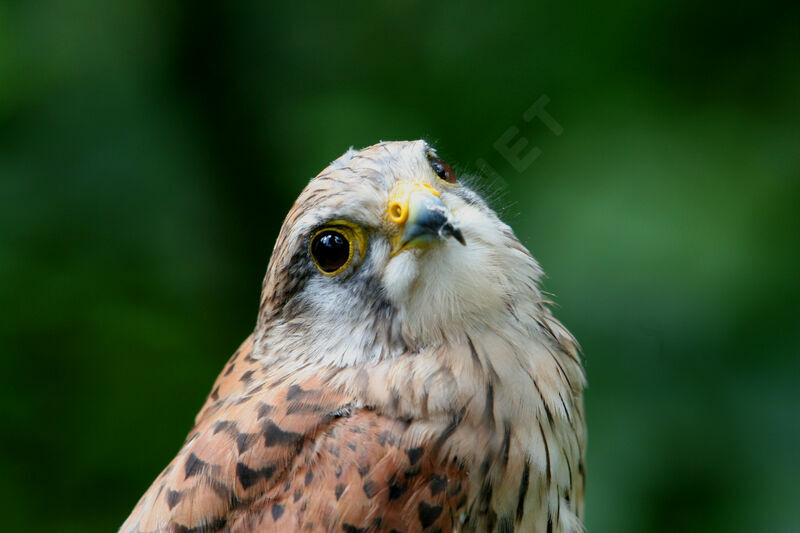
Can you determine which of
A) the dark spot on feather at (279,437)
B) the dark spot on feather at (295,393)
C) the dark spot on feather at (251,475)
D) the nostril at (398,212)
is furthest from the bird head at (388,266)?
the dark spot on feather at (251,475)

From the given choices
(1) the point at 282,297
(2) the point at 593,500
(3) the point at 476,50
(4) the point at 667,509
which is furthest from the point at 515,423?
(3) the point at 476,50

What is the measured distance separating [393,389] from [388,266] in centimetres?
34

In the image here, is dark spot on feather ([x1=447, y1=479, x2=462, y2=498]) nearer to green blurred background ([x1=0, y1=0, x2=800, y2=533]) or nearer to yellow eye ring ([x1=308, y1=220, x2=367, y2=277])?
yellow eye ring ([x1=308, y1=220, x2=367, y2=277])

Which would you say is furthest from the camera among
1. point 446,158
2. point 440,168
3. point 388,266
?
point 446,158

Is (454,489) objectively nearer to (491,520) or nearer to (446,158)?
(491,520)

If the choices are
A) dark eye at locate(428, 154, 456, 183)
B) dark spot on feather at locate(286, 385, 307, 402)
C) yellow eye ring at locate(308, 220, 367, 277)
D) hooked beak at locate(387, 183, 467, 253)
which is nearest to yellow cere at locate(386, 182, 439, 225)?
hooked beak at locate(387, 183, 467, 253)

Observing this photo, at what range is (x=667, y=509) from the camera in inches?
134

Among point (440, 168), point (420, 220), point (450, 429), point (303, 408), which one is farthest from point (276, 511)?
point (440, 168)

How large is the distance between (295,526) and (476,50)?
9.15 feet

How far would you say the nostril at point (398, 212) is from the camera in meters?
2.21

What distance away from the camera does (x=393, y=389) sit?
2.19m

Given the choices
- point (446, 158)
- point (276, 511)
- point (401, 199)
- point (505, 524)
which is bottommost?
point (505, 524)

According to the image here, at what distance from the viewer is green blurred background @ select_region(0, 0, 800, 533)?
3473 mm

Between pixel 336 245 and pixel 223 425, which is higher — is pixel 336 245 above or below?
above
